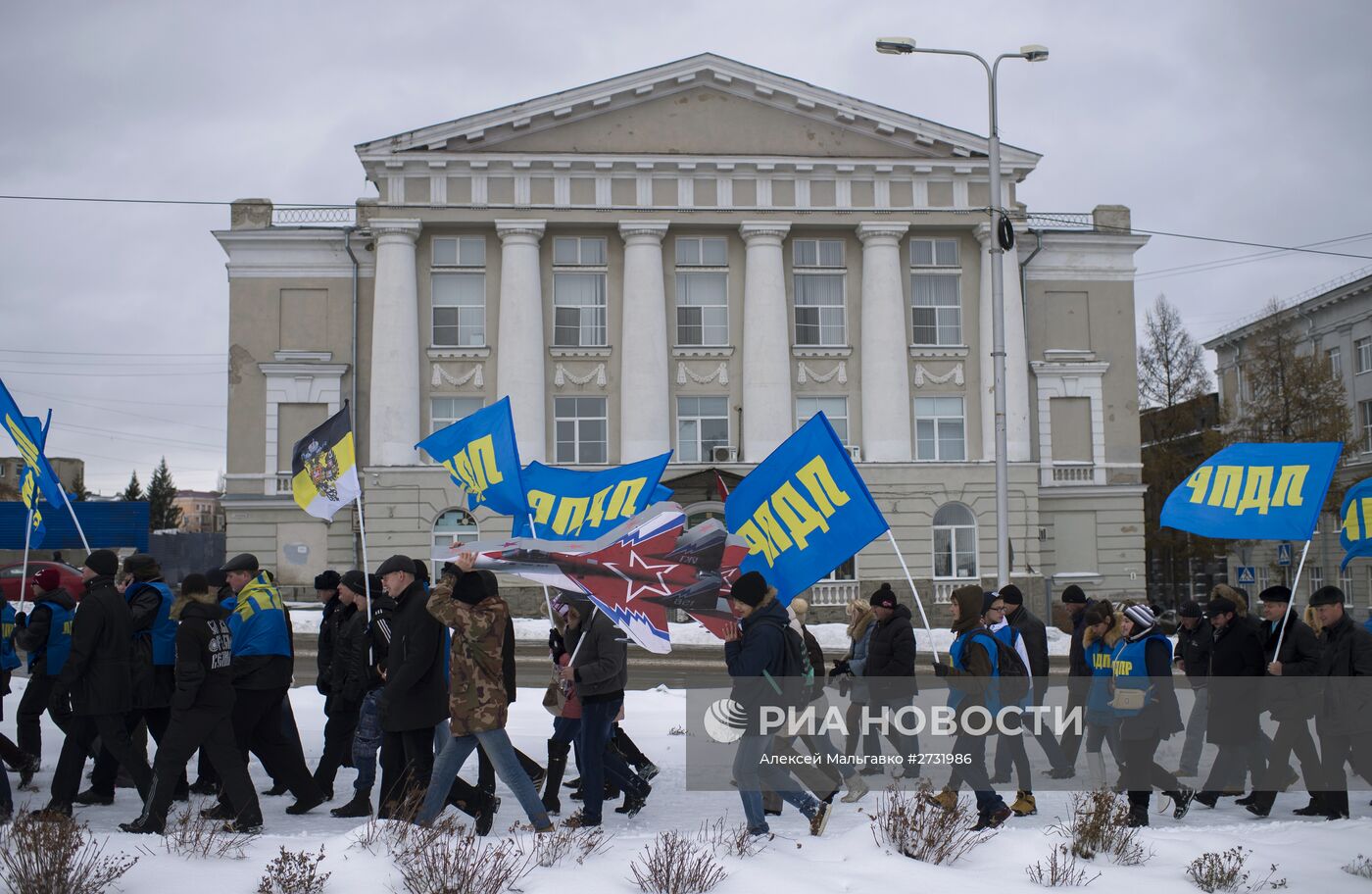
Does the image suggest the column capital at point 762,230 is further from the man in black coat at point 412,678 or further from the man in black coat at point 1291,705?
the man in black coat at point 412,678

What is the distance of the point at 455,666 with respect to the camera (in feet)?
27.8

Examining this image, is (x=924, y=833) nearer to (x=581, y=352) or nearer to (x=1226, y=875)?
(x=1226, y=875)

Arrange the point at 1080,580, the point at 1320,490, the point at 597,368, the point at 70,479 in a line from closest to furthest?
the point at 1320,490, the point at 597,368, the point at 1080,580, the point at 70,479

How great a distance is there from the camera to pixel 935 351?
38406mm

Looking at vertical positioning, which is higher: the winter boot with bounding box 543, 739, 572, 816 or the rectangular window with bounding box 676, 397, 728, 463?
the rectangular window with bounding box 676, 397, 728, 463

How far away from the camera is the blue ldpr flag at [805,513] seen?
31.0ft

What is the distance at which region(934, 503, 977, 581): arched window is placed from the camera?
3781cm

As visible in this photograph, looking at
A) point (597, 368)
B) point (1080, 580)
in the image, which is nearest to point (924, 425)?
point (1080, 580)

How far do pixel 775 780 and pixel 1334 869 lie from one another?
3.60 m

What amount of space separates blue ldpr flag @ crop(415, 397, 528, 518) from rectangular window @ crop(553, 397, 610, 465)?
24.5m

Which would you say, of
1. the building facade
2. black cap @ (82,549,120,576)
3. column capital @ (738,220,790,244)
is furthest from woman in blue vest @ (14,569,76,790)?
the building facade

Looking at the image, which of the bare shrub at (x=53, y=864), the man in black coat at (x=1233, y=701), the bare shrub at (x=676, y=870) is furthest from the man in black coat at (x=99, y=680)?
the man in black coat at (x=1233, y=701)

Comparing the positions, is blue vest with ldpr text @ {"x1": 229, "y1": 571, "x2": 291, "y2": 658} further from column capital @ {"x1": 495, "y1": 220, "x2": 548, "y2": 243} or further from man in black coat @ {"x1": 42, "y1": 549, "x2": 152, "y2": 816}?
column capital @ {"x1": 495, "y1": 220, "x2": 548, "y2": 243}

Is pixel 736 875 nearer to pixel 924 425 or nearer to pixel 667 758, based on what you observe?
pixel 667 758
